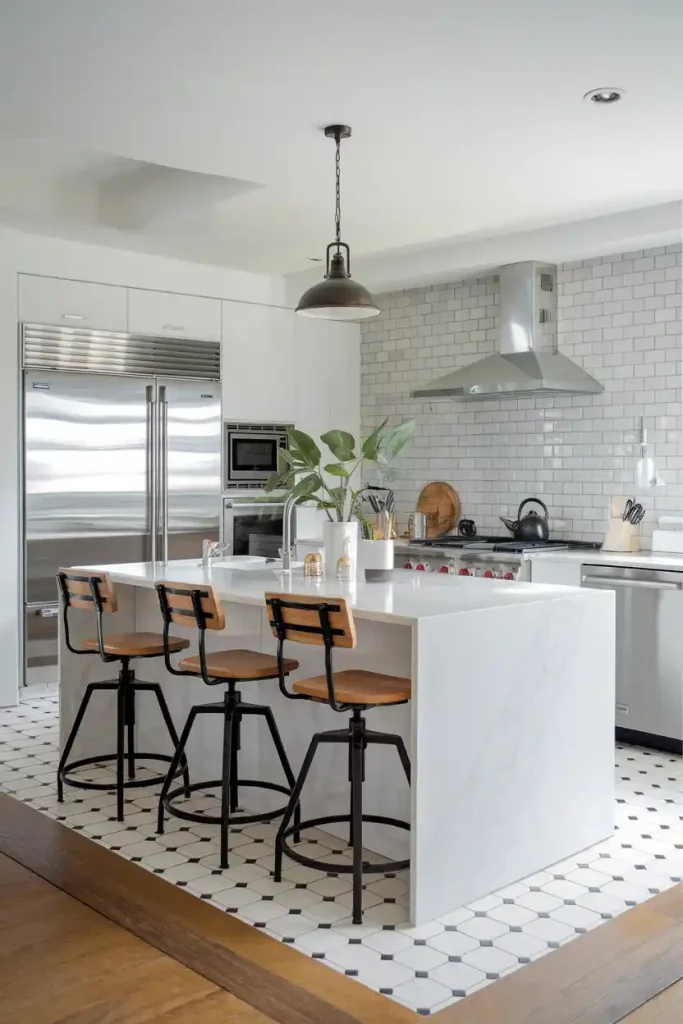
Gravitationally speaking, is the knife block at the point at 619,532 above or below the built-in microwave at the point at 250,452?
below

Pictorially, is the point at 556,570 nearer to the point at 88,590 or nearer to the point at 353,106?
the point at 88,590

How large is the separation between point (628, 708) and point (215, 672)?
2580 millimetres

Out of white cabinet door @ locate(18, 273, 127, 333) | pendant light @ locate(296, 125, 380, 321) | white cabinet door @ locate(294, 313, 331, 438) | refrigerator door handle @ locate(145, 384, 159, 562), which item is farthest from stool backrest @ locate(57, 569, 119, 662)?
white cabinet door @ locate(294, 313, 331, 438)

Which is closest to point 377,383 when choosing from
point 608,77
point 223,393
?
point 223,393

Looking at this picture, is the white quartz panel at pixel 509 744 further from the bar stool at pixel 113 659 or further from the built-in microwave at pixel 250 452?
the built-in microwave at pixel 250 452

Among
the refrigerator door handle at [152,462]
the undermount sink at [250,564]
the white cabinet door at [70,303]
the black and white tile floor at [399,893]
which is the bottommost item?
the black and white tile floor at [399,893]

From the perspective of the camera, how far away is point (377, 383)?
7.79m

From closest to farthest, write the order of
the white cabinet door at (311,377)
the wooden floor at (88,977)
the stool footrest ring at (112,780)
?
the wooden floor at (88,977)
the stool footrest ring at (112,780)
the white cabinet door at (311,377)

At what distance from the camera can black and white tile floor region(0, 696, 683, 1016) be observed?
9.45 feet

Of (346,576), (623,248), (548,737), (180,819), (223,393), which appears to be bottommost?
(180,819)

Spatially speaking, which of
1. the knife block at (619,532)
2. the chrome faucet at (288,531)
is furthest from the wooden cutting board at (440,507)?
the chrome faucet at (288,531)

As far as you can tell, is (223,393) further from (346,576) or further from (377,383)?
(346,576)

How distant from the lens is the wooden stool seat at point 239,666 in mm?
3652

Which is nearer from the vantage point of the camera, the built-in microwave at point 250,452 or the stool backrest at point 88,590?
the stool backrest at point 88,590
